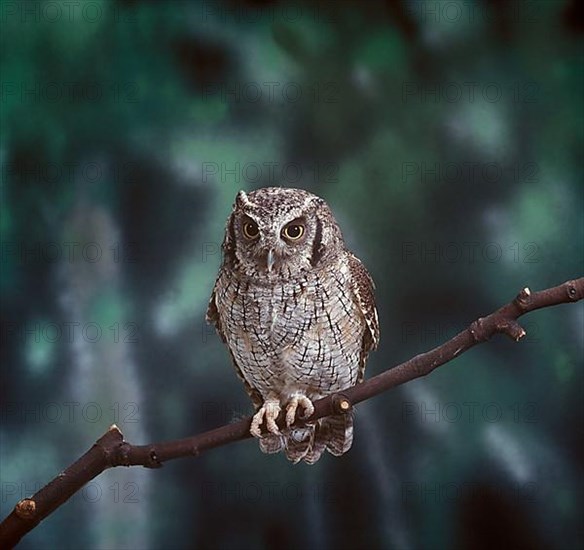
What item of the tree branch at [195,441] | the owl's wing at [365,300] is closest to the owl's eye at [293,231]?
the owl's wing at [365,300]

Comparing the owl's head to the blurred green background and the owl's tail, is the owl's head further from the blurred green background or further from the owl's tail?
the blurred green background

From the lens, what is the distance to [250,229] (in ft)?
6.93

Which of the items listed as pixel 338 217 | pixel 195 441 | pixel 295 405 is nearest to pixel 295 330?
pixel 295 405

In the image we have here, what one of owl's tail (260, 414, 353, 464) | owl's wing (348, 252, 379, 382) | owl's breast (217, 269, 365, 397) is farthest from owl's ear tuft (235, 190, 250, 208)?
owl's tail (260, 414, 353, 464)

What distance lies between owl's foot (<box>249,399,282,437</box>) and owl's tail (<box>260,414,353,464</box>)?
0.36 ft

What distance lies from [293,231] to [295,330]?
0.94ft

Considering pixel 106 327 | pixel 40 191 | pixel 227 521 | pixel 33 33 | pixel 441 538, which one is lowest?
pixel 441 538

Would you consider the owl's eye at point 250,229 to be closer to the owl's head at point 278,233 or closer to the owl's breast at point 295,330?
the owl's head at point 278,233

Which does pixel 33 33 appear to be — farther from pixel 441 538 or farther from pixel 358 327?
pixel 441 538

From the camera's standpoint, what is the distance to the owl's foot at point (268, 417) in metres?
2.10

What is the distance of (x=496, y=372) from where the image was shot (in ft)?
9.39

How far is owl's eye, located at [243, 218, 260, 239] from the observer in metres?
2.09

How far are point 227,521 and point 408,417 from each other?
71 cm

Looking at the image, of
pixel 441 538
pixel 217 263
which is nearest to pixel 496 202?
pixel 217 263
